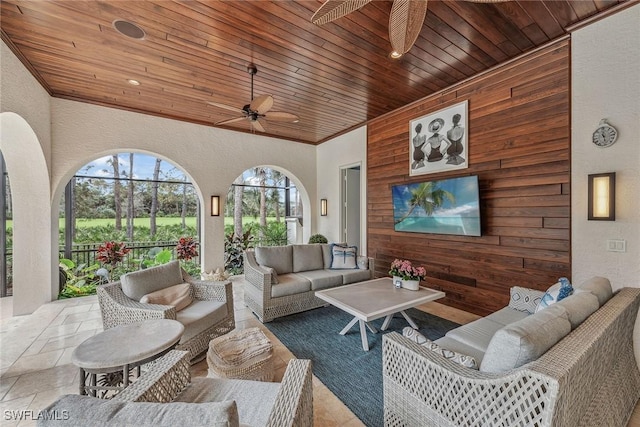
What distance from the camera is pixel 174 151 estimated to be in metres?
4.87

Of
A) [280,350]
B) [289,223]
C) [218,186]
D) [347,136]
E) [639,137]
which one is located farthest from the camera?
[289,223]

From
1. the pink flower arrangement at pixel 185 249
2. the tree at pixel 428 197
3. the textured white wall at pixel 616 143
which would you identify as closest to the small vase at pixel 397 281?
the tree at pixel 428 197

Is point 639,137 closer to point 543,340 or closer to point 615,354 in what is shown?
point 615,354

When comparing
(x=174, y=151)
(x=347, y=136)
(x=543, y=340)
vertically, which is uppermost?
(x=347, y=136)

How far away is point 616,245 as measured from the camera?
7.95ft

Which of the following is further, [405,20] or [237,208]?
[237,208]

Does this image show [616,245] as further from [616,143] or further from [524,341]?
[524,341]

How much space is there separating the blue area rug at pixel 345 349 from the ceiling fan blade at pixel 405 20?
2.75m

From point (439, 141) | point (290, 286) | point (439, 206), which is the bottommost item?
point (290, 286)

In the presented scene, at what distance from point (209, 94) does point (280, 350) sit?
3.69 m

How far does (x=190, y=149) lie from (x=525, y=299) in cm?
556

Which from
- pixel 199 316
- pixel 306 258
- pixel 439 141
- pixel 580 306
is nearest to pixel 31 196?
pixel 199 316

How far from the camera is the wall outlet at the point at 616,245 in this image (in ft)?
7.82

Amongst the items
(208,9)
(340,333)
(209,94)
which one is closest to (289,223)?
(209,94)
